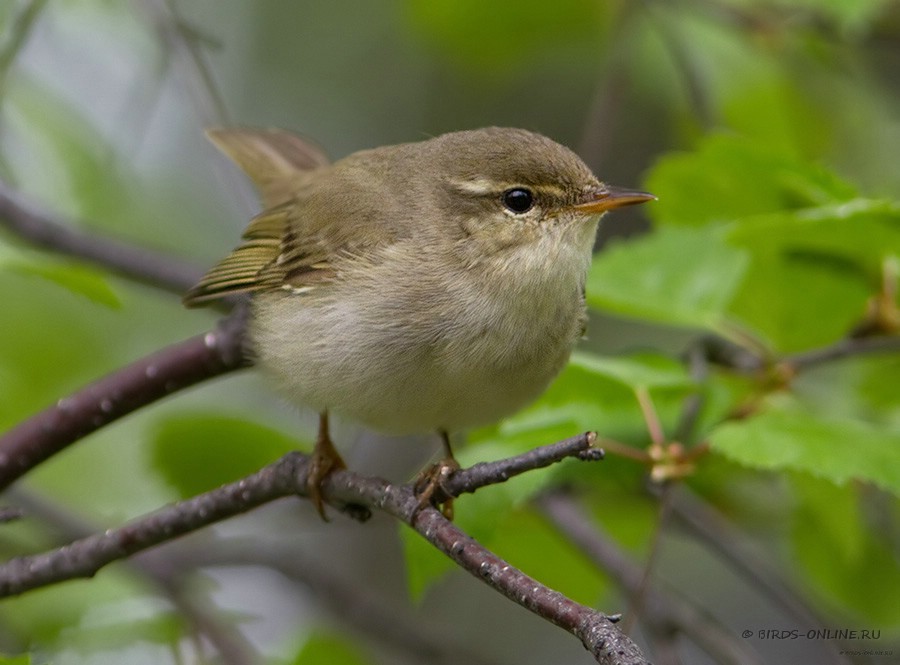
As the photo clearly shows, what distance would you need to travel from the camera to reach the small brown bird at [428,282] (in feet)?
10.7

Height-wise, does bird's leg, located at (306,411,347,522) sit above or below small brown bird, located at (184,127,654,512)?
below

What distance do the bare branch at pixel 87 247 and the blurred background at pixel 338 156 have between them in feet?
0.30

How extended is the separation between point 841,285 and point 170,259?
2455 mm

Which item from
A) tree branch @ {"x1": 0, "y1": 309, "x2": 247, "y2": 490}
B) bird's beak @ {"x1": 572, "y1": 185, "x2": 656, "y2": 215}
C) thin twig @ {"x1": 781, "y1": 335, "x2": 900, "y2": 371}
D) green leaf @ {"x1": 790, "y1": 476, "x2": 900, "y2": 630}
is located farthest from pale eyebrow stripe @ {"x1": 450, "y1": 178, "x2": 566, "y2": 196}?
green leaf @ {"x1": 790, "y1": 476, "x2": 900, "y2": 630}

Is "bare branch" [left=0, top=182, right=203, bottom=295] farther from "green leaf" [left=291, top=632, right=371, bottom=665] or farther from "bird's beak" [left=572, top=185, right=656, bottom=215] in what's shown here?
"bird's beak" [left=572, top=185, right=656, bottom=215]

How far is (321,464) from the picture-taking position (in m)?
3.25

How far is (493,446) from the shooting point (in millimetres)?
3463

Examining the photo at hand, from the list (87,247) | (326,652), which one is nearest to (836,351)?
(326,652)

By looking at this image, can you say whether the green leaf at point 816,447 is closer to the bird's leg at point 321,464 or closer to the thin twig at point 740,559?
the thin twig at point 740,559

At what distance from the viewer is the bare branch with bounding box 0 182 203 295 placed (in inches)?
166

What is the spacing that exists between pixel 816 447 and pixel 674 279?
0.89m

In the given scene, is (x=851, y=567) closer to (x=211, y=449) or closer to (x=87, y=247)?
(x=211, y=449)

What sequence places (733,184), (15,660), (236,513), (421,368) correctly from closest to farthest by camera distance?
(15,660) → (236,513) → (421,368) → (733,184)

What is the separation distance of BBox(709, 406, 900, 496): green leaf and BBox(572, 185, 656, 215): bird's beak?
28.0 inches
